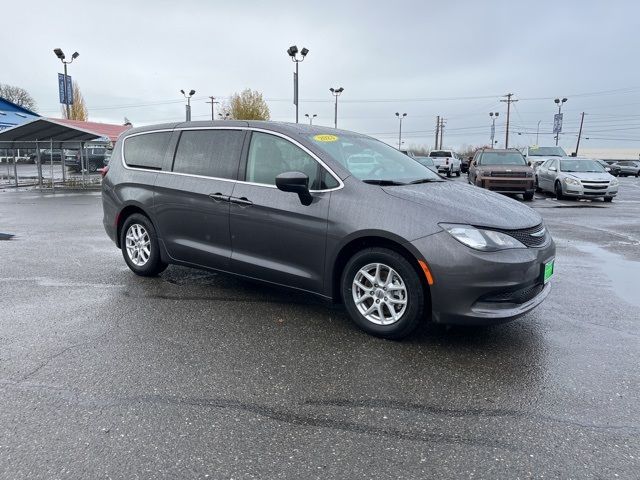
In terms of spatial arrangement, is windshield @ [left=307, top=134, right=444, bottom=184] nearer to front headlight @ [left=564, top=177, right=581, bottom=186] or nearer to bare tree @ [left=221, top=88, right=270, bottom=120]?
front headlight @ [left=564, top=177, right=581, bottom=186]

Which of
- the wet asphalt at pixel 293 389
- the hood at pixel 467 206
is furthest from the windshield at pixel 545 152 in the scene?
the hood at pixel 467 206

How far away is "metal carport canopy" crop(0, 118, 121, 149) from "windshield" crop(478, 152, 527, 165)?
47.1ft

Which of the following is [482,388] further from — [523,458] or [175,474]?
[175,474]

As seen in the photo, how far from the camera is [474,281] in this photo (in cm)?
371

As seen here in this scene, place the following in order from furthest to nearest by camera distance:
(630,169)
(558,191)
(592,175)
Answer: (630,169) < (558,191) < (592,175)

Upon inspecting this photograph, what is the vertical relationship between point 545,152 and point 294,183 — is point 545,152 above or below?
above

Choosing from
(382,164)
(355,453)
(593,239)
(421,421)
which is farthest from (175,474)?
(593,239)

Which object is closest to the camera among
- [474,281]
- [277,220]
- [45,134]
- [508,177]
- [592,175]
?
[474,281]

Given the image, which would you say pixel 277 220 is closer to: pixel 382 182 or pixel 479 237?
pixel 382 182

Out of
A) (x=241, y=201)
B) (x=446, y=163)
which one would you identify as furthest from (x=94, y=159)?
(x=241, y=201)

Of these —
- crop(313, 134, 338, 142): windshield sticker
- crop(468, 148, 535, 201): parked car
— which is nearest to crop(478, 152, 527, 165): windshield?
crop(468, 148, 535, 201): parked car

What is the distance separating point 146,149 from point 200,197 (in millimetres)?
Answer: 1300

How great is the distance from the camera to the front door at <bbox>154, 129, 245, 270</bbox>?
504 cm

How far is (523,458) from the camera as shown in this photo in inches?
103
